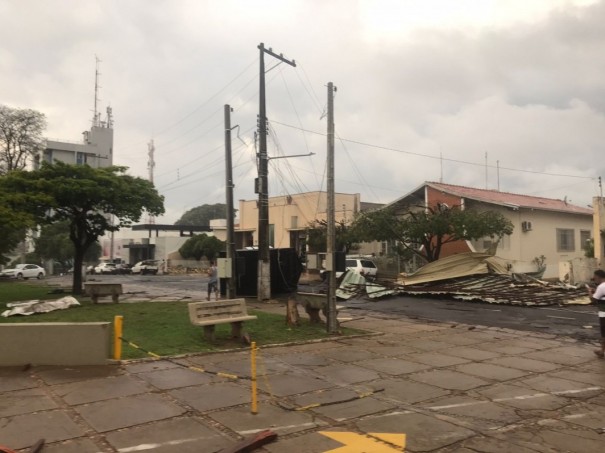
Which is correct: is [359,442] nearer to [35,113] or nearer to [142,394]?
[142,394]

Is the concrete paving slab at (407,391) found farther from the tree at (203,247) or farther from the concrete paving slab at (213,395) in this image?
the tree at (203,247)

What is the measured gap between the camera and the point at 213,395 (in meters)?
6.74

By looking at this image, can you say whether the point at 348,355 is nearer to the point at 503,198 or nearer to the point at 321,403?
the point at 321,403

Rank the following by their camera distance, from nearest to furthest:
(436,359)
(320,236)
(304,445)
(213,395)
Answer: (304,445) → (213,395) → (436,359) → (320,236)

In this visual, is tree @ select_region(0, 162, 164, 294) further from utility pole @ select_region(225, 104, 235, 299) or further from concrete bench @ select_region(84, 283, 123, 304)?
utility pole @ select_region(225, 104, 235, 299)

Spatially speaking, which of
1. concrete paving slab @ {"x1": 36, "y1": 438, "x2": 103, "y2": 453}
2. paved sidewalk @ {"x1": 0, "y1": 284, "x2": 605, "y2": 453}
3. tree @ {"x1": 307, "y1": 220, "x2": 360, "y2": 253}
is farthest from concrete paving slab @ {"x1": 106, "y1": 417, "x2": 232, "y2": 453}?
tree @ {"x1": 307, "y1": 220, "x2": 360, "y2": 253}

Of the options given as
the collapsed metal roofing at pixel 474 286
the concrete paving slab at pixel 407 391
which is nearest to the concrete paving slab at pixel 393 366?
the concrete paving slab at pixel 407 391

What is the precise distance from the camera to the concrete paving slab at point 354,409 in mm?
6000

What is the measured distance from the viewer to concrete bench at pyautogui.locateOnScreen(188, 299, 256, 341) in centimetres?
1024

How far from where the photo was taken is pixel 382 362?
9.06m

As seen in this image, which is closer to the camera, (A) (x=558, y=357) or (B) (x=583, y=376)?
(B) (x=583, y=376)

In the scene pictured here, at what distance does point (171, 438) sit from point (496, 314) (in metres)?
14.3

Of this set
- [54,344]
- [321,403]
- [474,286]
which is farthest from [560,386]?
[474,286]

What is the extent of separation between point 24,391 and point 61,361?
151 centimetres
